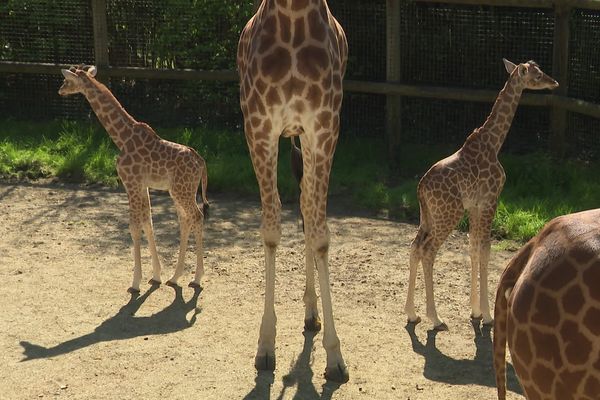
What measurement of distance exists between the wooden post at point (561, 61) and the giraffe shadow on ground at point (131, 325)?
467 centimetres

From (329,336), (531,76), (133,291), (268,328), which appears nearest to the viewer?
Answer: (329,336)

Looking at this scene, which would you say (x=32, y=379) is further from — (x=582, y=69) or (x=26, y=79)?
(x=26, y=79)

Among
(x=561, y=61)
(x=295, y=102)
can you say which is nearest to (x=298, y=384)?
(x=295, y=102)

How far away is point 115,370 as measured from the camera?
6.14 meters

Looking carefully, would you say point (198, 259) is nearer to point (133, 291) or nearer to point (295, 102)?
point (133, 291)

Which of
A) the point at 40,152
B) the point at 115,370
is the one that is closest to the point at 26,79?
the point at 40,152

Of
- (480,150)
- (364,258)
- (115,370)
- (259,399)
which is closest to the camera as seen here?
(259,399)

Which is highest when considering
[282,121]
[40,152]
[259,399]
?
[282,121]

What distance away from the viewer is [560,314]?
3217 mm

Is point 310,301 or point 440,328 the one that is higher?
point 310,301

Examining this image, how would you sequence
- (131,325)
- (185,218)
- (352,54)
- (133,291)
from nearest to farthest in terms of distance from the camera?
(131,325), (133,291), (185,218), (352,54)

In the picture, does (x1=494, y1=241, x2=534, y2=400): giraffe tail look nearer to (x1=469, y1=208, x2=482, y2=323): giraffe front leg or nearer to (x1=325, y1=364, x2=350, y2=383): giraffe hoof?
(x1=325, y1=364, x2=350, y2=383): giraffe hoof

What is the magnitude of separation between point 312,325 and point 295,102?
5.56ft

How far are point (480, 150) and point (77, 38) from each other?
23.5ft
